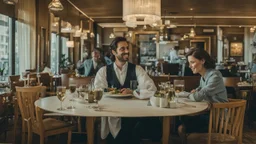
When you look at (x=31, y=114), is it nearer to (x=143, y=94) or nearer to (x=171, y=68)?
(x=143, y=94)

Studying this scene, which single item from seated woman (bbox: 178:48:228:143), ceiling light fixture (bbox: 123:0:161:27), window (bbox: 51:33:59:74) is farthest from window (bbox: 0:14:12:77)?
seated woman (bbox: 178:48:228:143)

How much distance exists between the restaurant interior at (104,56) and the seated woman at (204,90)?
20 cm

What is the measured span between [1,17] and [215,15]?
36.6ft

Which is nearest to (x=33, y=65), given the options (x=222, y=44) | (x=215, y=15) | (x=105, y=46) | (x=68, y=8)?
(x=68, y=8)

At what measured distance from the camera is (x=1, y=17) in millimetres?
7715

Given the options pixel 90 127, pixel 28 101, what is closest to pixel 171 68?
pixel 28 101

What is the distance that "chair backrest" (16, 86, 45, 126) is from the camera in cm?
314

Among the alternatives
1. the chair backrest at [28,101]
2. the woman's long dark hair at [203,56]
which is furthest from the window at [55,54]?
the woman's long dark hair at [203,56]

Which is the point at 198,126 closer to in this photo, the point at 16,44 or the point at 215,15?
the point at 16,44

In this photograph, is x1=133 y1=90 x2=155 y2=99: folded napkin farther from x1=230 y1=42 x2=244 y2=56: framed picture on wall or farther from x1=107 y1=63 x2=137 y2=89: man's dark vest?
x1=230 y1=42 x2=244 y2=56: framed picture on wall

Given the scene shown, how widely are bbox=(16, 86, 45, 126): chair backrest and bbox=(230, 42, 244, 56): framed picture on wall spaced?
20503mm

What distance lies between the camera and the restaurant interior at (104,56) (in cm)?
263

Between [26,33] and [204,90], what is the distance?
6.89 meters

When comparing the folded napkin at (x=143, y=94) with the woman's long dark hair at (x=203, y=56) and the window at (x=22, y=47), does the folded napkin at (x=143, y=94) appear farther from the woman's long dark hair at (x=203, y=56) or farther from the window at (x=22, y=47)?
the window at (x=22, y=47)
